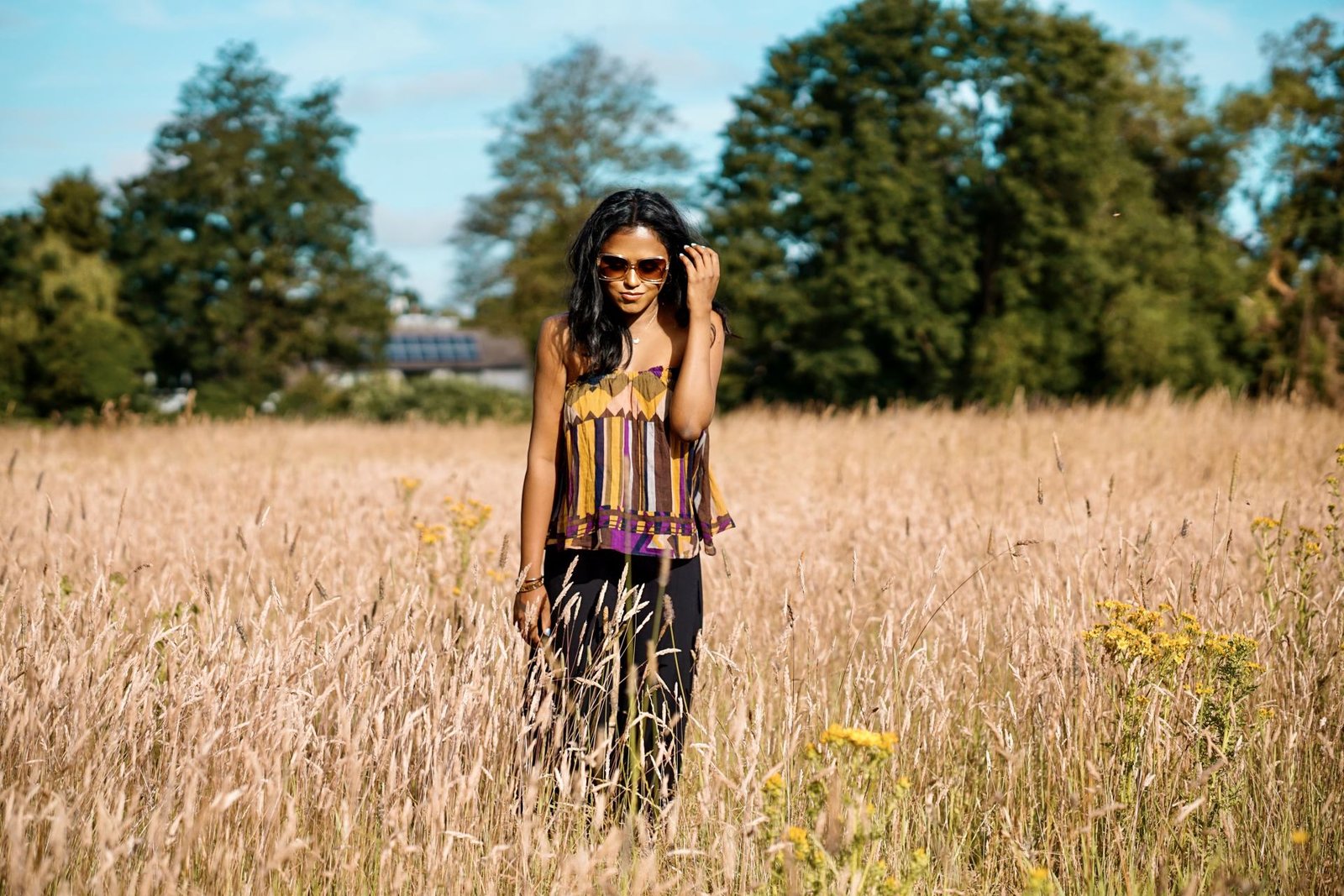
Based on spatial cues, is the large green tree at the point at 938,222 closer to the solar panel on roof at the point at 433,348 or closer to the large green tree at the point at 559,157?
the large green tree at the point at 559,157

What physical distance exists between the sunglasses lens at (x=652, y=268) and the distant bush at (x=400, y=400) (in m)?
27.0

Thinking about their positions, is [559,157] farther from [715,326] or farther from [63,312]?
[715,326]

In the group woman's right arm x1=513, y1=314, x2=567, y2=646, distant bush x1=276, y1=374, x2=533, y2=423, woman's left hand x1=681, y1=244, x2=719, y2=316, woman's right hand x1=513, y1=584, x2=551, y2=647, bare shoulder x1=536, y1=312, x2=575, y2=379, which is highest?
woman's left hand x1=681, y1=244, x2=719, y2=316

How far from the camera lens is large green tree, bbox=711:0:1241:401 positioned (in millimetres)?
28578

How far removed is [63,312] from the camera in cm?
3331

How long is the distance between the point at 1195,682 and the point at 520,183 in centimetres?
3779

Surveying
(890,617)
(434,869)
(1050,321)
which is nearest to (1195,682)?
(890,617)

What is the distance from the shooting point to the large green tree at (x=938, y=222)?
93.8 feet

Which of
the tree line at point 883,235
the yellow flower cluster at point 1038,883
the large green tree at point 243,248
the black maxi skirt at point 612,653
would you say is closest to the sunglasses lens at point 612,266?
the black maxi skirt at point 612,653

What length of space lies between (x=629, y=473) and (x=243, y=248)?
3814 cm

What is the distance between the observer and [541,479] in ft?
10.1

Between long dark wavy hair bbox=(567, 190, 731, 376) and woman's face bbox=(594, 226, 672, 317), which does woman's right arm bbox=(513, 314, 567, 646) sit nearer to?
long dark wavy hair bbox=(567, 190, 731, 376)

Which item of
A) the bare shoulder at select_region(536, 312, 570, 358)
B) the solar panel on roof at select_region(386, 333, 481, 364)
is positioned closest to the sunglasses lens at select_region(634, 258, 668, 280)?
the bare shoulder at select_region(536, 312, 570, 358)

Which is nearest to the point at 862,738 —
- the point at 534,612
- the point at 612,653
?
the point at 612,653
